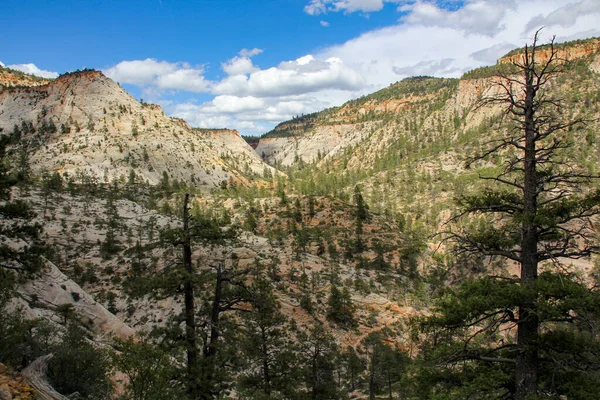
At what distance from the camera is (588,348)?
624 cm

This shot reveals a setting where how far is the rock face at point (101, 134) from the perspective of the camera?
77.9 meters

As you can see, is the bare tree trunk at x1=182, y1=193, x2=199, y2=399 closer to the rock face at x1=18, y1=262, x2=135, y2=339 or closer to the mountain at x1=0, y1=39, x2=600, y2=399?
the mountain at x1=0, y1=39, x2=600, y2=399

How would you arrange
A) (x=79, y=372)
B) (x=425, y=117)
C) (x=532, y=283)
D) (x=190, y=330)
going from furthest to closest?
(x=425, y=117), (x=79, y=372), (x=190, y=330), (x=532, y=283)

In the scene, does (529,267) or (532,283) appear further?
(529,267)

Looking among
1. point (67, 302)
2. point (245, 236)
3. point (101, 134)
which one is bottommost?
point (67, 302)

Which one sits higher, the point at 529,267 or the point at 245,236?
the point at 529,267

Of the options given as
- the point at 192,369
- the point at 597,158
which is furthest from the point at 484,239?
the point at 597,158

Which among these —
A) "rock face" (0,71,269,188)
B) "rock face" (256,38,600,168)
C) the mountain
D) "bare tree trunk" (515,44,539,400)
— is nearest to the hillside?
"rock face" (256,38,600,168)

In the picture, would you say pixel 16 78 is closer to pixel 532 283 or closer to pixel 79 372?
pixel 79 372

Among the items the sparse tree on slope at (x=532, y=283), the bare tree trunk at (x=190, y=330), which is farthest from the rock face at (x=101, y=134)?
the sparse tree on slope at (x=532, y=283)

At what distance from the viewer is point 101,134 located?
85.8m

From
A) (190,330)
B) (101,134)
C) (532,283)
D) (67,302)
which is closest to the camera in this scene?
(532,283)

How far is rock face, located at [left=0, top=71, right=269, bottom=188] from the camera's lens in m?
77.9

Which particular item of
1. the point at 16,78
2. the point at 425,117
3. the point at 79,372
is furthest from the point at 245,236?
the point at 16,78
